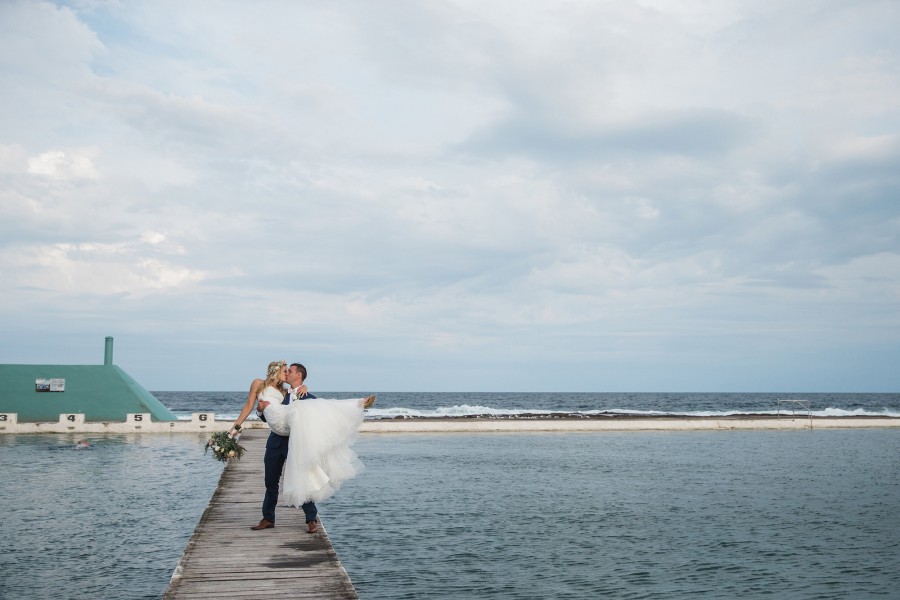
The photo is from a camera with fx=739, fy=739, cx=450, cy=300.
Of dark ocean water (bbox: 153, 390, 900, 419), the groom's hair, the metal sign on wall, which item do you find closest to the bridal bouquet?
the groom's hair

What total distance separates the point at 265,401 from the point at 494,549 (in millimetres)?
5803

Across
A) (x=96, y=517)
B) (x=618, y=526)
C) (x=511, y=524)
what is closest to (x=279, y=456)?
(x=511, y=524)

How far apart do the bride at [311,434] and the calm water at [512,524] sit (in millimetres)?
2199

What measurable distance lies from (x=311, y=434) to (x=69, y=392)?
100 ft

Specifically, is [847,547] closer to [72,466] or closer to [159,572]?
[159,572]

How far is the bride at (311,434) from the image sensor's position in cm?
918

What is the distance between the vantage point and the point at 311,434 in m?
9.17

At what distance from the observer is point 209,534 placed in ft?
33.0

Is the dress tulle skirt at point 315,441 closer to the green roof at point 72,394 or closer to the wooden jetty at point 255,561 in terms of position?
the wooden jetty at point 255,561

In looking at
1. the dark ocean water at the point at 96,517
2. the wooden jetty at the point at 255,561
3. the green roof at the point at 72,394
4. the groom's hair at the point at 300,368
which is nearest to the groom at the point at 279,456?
the groom's hair at the point at 300,368

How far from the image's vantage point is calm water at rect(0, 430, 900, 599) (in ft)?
36.5

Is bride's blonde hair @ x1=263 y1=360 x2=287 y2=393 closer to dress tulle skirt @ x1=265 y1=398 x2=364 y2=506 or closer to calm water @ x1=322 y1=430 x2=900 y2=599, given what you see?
dress tulle skirt @ x1=265 y1=398 x2=364 y2=506

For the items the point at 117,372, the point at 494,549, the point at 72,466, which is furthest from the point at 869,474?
the point at 117,372

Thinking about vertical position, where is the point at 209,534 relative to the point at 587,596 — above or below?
above
